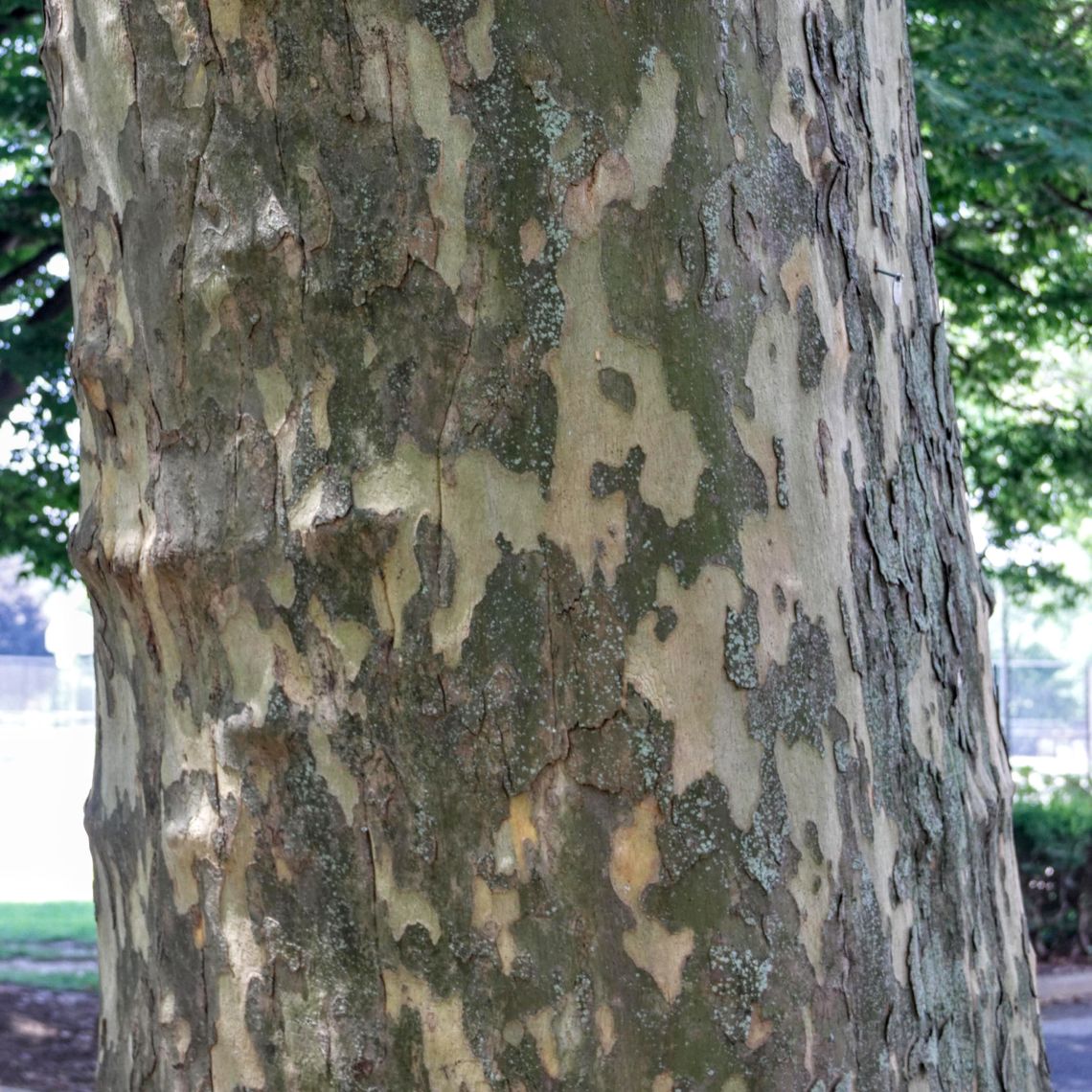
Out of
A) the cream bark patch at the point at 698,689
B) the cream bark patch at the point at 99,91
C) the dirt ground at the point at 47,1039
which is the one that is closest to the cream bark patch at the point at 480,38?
the cream bark patch at the point at 99,91

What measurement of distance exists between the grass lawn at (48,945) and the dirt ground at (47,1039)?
0.30 m

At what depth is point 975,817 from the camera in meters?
1.63

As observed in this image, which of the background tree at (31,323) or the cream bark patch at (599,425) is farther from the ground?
the background tree at (31,323)

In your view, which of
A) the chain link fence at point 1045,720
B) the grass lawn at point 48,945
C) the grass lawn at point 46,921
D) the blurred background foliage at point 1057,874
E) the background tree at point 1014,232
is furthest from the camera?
the chain link fence at point 1045,720

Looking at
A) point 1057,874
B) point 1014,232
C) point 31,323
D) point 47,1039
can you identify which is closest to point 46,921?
point 47,1039

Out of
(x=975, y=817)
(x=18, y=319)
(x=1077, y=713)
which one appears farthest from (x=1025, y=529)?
(x=1077, y=713)

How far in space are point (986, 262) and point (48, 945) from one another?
9531 millimetres

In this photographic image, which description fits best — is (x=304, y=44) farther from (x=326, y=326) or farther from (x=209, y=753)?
(x=209, y=753)

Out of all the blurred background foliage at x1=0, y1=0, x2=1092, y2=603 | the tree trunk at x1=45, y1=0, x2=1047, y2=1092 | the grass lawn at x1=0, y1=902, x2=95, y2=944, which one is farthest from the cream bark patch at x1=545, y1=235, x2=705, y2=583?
the grass lawn at x1=0, y1=902, x2=95, y2=944

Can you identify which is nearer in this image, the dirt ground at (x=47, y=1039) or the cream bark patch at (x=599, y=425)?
the cream bark patch at (x=599, y=425)

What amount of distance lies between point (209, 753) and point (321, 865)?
19cm

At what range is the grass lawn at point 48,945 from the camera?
943cm

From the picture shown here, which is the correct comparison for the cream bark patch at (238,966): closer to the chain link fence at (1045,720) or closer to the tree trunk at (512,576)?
the tree trunk at (512,576)

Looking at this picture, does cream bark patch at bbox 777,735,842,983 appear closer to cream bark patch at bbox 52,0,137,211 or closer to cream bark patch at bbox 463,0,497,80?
cream bark patch at bbox 463,0,497,80
